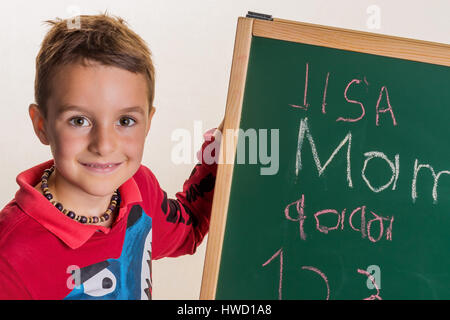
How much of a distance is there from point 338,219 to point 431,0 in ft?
3.60

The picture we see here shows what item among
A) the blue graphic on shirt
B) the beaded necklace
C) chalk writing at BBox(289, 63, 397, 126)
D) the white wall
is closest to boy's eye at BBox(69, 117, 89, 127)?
the beaded necklace

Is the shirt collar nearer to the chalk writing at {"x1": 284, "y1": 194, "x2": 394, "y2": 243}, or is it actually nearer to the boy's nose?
the boy's nose

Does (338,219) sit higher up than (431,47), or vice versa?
(431,47)

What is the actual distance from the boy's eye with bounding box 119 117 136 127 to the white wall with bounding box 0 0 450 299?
769 millimetres

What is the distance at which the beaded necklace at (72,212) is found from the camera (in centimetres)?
115

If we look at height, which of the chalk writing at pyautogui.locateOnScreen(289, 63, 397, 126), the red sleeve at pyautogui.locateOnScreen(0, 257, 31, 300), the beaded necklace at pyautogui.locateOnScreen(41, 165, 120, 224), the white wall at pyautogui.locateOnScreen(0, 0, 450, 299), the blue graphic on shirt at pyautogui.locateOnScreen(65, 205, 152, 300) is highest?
the white wall at pyautogui.locateOnScreen(0, 0, 450, 299)

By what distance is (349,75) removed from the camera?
1.15 meters

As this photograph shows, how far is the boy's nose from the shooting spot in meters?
1.11

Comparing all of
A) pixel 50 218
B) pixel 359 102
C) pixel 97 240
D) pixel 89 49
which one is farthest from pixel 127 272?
pixel 359 102

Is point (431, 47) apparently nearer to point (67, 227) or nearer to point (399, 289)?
point (399, 289)

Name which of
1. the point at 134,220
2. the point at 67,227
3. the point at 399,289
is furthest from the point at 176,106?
the point at 399,289

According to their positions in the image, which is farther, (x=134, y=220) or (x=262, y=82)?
(x=134, y=220)
